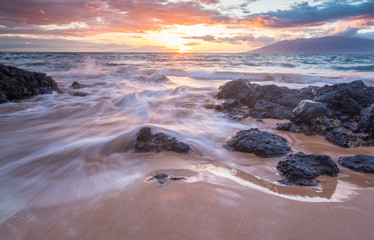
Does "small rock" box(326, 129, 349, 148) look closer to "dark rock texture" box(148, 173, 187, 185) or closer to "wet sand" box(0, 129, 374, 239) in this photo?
"wet sand" box(0, 129, 374, 239)

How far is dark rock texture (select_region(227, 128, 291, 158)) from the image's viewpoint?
125 inches

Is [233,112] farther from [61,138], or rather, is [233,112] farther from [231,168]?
[61,138]

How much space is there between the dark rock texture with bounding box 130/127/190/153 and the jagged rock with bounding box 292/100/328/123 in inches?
114

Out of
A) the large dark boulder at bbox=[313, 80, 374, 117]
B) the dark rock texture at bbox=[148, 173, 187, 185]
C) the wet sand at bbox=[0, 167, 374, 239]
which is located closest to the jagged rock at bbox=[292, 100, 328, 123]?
the large dark boulder at bbox=[313, 80, 374, 117]

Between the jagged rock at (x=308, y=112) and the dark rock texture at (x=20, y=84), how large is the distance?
8774 millimetres

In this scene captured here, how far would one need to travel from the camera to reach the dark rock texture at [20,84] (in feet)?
23.3

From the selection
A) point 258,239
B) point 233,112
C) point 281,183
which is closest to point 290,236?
point 258,239

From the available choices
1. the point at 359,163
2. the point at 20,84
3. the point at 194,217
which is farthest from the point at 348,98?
the point at 20,84

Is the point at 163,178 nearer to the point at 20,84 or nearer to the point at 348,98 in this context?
the point at 348,98

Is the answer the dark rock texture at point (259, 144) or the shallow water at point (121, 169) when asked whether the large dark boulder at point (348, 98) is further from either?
the dark rock texture at point (259, 144)

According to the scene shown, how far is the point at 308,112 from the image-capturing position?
4598 mm

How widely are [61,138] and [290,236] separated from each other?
13.5 feet

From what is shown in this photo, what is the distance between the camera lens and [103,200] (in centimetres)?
202

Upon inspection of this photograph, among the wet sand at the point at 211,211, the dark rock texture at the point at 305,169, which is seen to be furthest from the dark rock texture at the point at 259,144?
the wet sand at the point at 211,211
